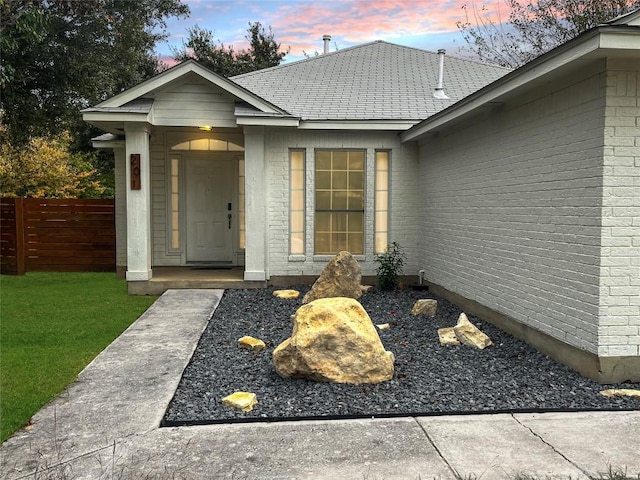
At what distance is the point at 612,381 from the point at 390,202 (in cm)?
605

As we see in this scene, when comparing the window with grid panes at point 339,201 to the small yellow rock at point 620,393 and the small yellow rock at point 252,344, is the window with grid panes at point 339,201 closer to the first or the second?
the small yellow rock at point 252,344

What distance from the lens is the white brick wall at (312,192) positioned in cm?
1003

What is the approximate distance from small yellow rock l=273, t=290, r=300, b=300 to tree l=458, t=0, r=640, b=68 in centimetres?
1476

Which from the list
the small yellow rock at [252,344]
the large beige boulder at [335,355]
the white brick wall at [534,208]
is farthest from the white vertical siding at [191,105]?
the large beige boulder at [335,355]

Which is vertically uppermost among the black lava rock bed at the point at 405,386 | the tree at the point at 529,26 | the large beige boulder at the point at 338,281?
the tree at the point at 529,26

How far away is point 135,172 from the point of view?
9.28 metres

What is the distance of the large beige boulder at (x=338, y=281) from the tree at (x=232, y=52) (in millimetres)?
21823

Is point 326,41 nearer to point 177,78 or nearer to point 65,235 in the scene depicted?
point 177,78

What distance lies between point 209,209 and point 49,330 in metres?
5.26

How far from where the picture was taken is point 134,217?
932 cm

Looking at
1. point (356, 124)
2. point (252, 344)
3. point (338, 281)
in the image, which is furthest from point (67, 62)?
point (252, 344)

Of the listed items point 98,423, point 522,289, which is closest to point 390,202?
point 522,289

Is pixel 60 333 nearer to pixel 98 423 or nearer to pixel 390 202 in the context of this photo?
pixel 98 423

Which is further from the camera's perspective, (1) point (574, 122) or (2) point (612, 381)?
(1) point (574, 122)
